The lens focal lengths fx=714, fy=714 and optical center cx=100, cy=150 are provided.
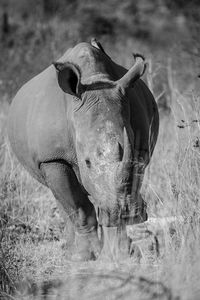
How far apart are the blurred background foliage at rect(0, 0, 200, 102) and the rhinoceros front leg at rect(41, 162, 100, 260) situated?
7.86 m

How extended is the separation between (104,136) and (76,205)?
3.21 feet

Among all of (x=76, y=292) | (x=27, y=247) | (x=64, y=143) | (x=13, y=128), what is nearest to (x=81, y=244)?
(x=27, y=247)

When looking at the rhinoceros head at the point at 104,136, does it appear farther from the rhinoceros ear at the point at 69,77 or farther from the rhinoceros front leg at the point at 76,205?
the rhinoceros front leg at the point at 76,205

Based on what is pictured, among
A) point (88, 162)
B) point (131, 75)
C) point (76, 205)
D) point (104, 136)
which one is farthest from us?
point (76, 205)

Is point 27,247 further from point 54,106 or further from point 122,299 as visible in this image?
point 122,299

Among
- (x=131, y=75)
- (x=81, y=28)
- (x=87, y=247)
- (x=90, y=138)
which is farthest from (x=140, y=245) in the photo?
(x=81, y=28)

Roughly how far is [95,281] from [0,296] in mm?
570

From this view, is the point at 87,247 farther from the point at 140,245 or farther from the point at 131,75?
the point at 131,75

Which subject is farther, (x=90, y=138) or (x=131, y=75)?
(x=131, y=75)

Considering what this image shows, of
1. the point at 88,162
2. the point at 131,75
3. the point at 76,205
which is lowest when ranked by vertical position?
the point at 76,205

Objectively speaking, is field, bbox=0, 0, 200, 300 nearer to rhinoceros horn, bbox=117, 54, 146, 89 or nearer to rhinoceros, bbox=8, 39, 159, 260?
rhinoceros, bbox=8, 39, 159, 260

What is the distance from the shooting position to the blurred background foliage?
15367 mm

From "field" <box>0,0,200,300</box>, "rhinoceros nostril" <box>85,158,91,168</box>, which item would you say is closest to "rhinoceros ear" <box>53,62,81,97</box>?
"rhinoceros nostril" <box>85,158,91,168</box>

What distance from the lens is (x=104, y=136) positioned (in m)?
5.00
